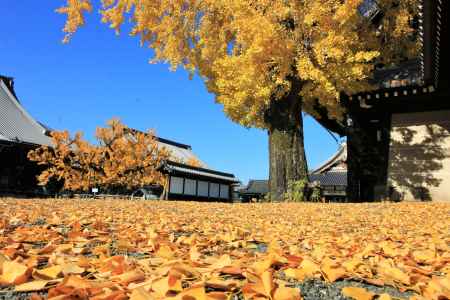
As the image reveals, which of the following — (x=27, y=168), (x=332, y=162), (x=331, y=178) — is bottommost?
(x=27, y=168)

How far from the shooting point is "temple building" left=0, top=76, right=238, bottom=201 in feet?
56.9

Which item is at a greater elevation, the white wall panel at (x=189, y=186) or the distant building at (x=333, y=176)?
the distant building at (x=333, y=176)

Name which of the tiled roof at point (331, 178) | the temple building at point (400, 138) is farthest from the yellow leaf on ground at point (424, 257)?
the tiled roof at point (331, 178)

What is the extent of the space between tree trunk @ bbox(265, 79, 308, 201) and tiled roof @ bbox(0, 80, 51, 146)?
41.5 feet

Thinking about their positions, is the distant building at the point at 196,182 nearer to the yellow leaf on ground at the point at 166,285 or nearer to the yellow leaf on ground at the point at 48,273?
the yellow leaf on ground at the point at 48,273

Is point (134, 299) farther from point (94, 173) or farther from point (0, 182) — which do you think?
point (94, 173)

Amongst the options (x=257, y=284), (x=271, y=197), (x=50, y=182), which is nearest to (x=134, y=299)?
(x=257, y=284)

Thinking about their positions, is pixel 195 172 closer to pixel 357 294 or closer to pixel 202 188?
pixel 202 188

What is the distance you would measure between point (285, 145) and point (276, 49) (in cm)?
259

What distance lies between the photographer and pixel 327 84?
765 centimetres

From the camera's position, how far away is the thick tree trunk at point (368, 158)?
10.3 m

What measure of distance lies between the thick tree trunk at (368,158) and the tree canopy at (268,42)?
5.12ft

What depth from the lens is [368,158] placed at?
416 inches

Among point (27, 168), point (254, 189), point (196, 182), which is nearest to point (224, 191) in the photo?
point (196, 182)
